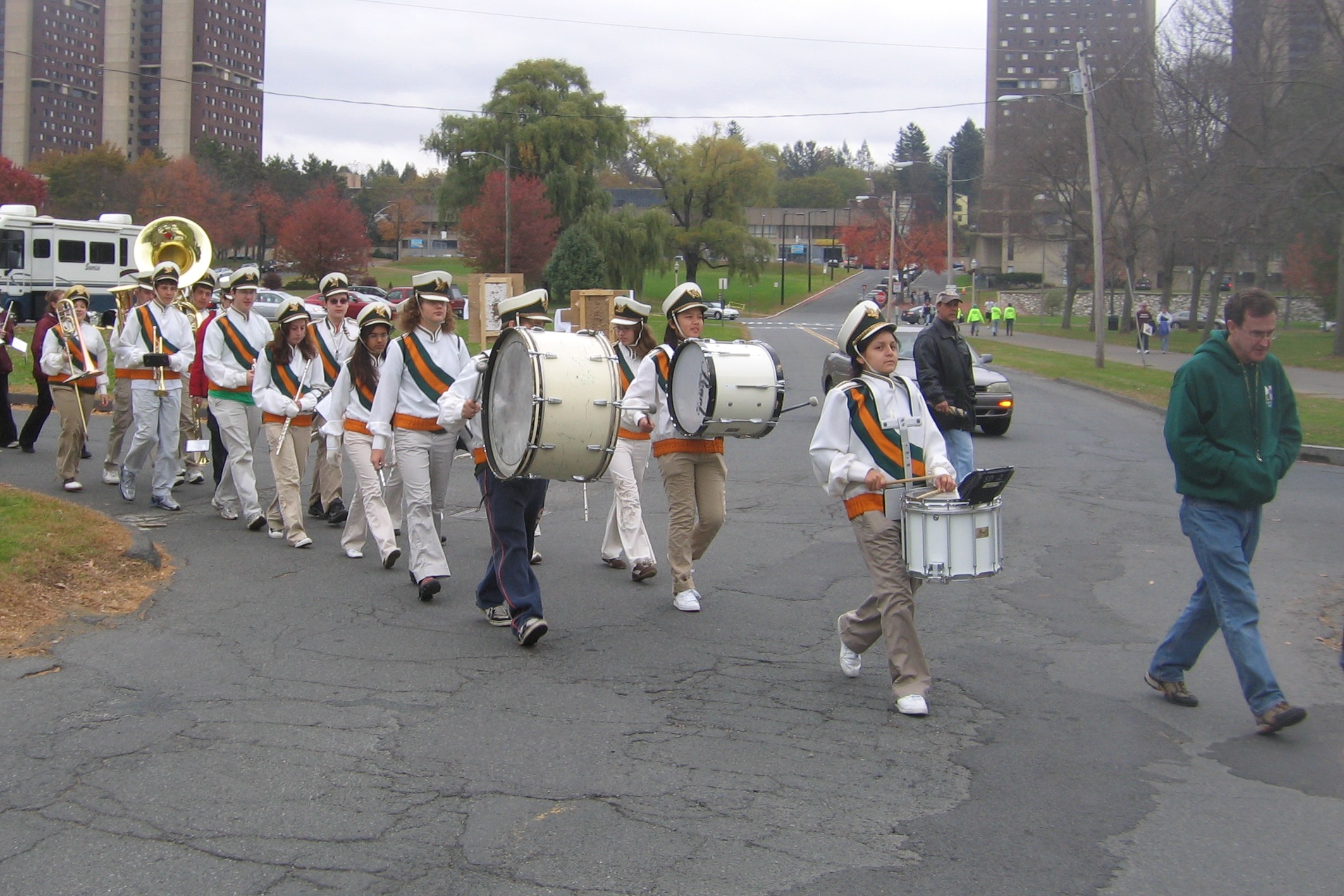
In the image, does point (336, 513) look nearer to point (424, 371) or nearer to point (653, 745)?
point (424, 371)

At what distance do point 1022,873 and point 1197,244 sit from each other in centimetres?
5433

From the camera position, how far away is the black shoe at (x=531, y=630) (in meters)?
6.93

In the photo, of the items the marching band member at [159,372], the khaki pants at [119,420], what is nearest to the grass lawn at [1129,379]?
the marching band member at [159,372]

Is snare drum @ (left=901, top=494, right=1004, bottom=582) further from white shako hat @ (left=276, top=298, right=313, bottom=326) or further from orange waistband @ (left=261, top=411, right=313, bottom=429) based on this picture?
white shako hat @ (left=276, top=298, right=313, bottom=326)

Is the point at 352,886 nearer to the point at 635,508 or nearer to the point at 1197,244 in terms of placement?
the point at 635,508

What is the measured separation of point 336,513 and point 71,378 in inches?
137

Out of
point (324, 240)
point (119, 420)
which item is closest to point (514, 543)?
point (119, 420)

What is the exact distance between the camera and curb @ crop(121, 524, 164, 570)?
8859mm

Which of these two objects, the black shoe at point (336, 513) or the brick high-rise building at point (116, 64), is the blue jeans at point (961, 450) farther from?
the brick high-rise building at point (116, 64)

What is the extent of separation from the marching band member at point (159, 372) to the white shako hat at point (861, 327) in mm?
7108

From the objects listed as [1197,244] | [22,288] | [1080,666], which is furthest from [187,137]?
[1080,666]

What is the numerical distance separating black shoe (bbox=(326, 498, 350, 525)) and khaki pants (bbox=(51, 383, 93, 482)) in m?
3.09

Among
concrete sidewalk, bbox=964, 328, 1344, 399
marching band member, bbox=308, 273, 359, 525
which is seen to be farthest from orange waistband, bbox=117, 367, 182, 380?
concrete sidewalk, bbox=964, 328, 1344, 399

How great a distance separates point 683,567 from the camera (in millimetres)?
8047
